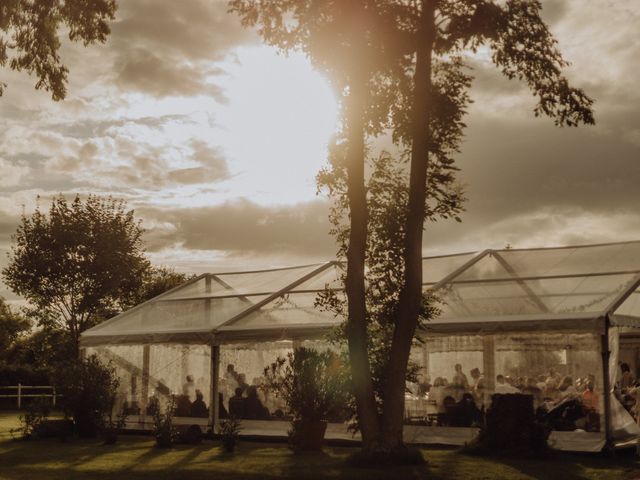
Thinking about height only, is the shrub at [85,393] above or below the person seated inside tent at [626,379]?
below

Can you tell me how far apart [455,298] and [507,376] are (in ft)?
6.89

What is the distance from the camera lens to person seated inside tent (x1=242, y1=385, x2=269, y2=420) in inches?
717

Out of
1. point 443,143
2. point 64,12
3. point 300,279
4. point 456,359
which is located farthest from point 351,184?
point 300,279

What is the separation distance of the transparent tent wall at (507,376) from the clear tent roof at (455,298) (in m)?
0.48

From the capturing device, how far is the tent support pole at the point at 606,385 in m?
14.2

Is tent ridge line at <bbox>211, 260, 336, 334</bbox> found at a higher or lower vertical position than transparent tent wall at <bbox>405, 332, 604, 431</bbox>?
higher

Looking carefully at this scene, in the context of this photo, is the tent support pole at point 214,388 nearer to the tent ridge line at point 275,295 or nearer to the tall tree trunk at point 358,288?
the tent ridge line at point 275,295

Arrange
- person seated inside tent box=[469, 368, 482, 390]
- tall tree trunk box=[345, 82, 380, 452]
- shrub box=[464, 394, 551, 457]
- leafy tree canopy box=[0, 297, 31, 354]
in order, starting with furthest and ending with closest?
leafy tree canopy box=[0, 297, 31, 354]
person seated inside tent box=[469, 368, 482, 390]
shrub box=[464, 394, 551, 457]
tall tree trunk box=[345, 82, 380, 452]

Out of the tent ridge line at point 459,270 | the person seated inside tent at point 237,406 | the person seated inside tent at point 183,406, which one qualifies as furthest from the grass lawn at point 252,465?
the tent ridge line at point 459,270

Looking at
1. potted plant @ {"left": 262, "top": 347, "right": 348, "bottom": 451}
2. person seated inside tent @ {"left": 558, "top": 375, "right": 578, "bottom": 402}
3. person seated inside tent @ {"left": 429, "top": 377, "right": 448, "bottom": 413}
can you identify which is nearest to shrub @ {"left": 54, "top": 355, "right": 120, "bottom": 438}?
potted plant @ {"left": 262, "top": 347, "right": 348, "bottom": 451}

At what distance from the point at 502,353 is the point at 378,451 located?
4314 mm

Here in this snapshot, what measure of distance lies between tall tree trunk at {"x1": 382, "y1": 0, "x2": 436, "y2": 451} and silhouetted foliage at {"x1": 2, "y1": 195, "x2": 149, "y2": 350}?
84.8 feet

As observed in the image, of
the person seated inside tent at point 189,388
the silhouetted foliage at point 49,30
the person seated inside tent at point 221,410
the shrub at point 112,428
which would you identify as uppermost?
the silhouetted foliage at point 49,30

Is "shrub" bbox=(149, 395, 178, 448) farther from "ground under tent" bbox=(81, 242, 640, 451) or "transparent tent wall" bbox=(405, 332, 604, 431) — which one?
"transparent tent wall" bbox=(405, 332, 604, 431)
